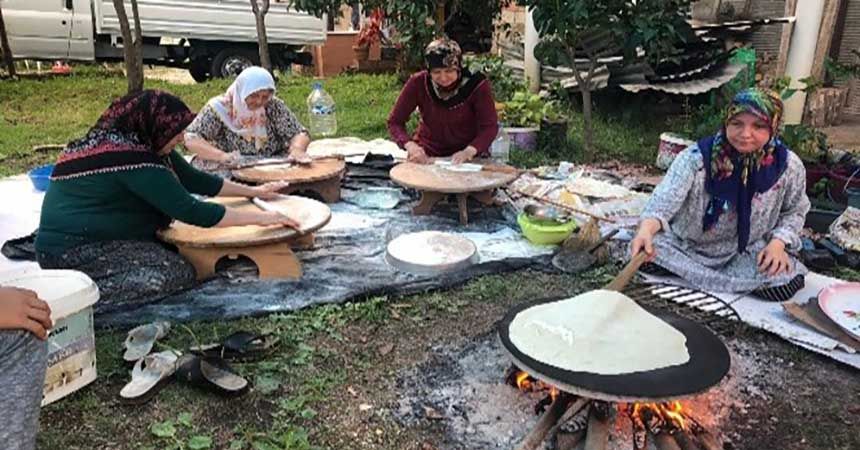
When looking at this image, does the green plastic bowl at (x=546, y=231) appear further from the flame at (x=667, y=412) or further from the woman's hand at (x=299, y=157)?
the flame at (x=667, y=412)

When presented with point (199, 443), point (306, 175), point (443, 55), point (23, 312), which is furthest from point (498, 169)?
point (23, 312)

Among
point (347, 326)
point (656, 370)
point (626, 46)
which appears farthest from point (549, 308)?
point (626, 46)

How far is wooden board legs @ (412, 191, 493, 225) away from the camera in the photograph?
13.0ft

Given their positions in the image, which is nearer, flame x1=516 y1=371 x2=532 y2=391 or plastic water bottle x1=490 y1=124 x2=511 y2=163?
flame x1=516 y1=371 x2=532 y2=391

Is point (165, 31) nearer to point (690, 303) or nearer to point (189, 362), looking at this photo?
point (189, 362)

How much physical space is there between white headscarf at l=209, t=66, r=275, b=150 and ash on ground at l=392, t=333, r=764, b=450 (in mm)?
2183

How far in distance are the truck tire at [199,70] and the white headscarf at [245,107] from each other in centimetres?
659

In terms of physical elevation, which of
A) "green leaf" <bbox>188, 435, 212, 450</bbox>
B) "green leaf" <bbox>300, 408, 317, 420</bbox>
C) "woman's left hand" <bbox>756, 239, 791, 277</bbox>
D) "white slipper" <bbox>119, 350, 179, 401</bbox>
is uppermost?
"woman's left hand" <bbox>756, 239, 791, 277</bbox>

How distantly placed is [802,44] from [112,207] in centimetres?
560

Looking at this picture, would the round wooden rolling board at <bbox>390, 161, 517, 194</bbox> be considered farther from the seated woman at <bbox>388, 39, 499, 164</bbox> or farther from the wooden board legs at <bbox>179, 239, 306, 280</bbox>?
the wooden board legs at <bbox>179, 239, 306, 280</bbox>

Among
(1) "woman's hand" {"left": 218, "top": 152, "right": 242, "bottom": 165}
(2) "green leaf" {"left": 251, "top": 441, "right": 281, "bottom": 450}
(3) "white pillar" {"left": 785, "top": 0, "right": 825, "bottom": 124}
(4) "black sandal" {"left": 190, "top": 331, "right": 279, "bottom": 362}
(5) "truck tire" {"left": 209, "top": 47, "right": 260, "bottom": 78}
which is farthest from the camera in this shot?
(5) "truck tire" {"left": 209, "top": 47, "right": 260, "bottom": 78}

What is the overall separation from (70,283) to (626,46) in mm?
3973

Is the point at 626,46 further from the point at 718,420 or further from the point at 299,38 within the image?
the point at 299,38

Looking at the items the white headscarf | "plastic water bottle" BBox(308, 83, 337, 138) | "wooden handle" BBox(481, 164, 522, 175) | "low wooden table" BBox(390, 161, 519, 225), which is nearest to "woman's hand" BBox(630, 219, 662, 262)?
"low wooden table" BBox(390, 161, 519, 225)
